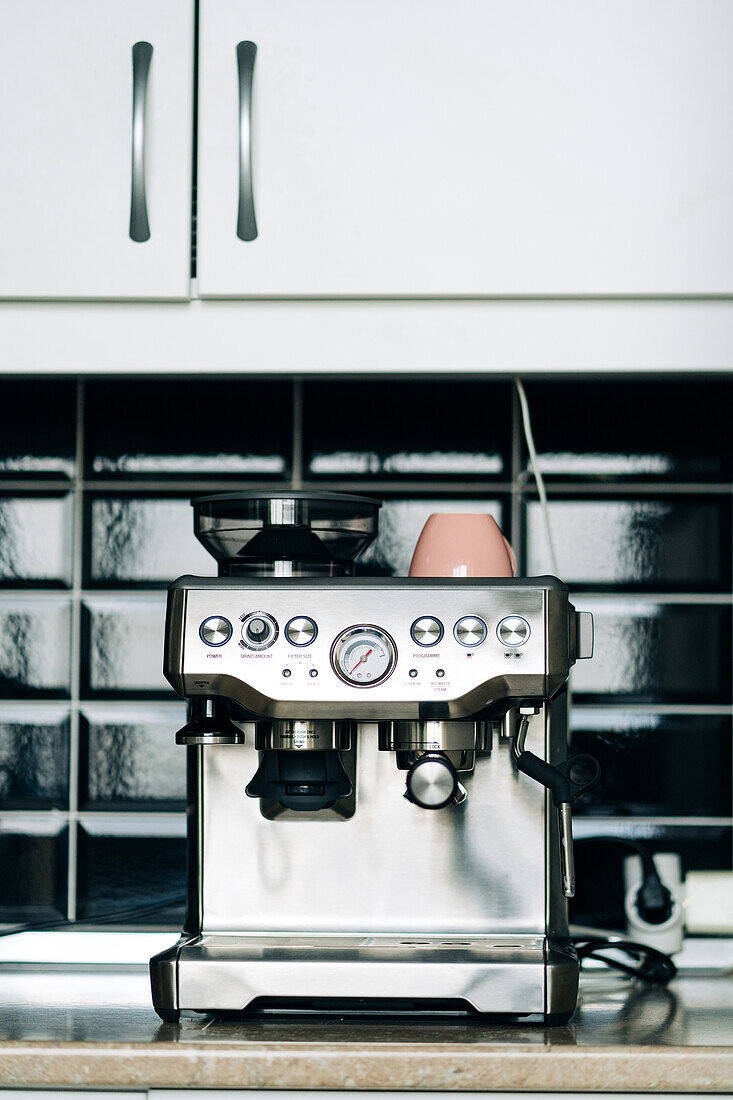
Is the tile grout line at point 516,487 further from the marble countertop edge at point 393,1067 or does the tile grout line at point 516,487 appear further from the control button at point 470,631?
the marble countertop edge at point 393,1067

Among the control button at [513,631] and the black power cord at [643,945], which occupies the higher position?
the control button at [513,631]

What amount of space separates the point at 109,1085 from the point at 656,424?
3.04 feet

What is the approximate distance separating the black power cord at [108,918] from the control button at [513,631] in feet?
2.00

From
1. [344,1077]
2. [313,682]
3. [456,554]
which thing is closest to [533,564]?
[456,554]

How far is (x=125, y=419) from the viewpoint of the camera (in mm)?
1333

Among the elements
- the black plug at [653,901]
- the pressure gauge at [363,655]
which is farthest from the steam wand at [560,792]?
the black plug at [653,901]

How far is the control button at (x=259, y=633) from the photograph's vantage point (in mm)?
902

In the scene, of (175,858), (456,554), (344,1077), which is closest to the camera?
(344,1077)

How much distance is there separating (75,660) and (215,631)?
0.46 meters

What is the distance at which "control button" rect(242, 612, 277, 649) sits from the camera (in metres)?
0.90
